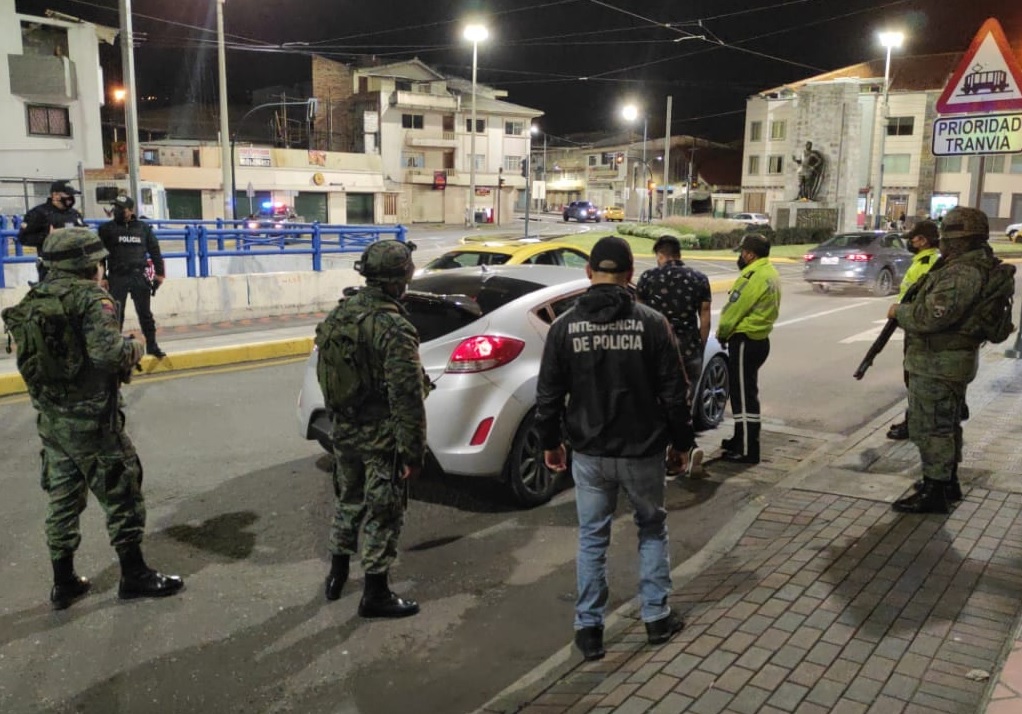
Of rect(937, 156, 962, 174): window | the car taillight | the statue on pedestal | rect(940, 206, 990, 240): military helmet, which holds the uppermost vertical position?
rect(937, 156, 962, 174): window

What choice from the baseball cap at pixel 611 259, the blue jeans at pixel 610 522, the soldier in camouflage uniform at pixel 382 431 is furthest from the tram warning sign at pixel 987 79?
the soldier in camouflage uniform at pixel 382 431

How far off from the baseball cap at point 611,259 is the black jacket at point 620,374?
8 centimetres

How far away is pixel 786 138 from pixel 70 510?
242 feet

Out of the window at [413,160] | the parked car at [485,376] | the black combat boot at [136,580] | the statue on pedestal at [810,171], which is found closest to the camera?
the black combat boot at [136,580]

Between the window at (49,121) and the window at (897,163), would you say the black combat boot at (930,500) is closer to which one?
the window at (49,121)

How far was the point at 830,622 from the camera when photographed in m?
3.87

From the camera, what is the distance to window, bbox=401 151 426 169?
68.1 metres

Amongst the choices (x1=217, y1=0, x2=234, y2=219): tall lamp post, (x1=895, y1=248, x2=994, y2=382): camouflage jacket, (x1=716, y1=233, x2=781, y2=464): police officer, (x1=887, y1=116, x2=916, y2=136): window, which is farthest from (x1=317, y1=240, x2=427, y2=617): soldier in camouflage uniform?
(x1=887, y1=116, x2=916, y2=136): window

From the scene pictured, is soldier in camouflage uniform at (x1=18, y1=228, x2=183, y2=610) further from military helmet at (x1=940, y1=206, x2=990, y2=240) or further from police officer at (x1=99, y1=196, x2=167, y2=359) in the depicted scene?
police officer at (x1=99, y1=196, x2=167, y2=359)

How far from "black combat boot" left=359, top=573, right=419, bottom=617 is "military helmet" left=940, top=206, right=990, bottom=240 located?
3725 millimetres

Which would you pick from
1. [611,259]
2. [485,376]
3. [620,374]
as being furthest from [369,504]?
[611,259]

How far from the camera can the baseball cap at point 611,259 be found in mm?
3637

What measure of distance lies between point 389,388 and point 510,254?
6572mm

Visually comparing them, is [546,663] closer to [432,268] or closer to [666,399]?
[666,399]
